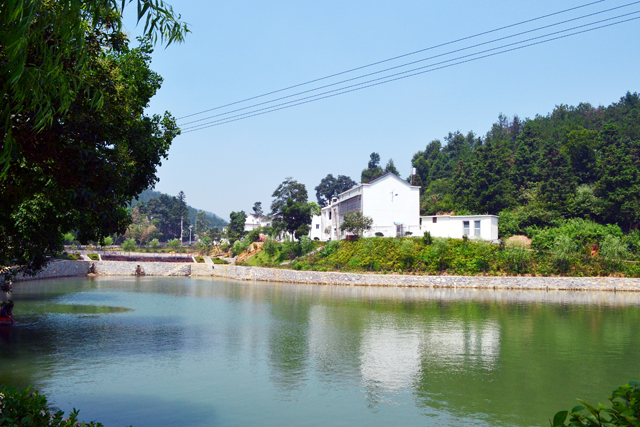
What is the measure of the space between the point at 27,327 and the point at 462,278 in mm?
33098

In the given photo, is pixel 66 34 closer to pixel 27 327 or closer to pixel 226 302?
pixel 27 327

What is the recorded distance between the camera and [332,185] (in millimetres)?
114875

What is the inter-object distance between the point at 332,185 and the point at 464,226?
6569cm

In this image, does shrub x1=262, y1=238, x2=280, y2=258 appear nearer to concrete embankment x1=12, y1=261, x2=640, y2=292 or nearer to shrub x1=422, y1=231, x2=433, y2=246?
concrete embankment x1=12, y1=261, x2=640, y2=292

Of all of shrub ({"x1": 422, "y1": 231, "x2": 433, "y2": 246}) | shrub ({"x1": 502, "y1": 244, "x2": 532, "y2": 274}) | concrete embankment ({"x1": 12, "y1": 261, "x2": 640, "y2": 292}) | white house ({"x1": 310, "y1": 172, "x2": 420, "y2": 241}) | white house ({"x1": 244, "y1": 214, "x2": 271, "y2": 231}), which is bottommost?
concrete embankment ({"x1": 12, "y1": 261, "x2": 640, "y2": 292})

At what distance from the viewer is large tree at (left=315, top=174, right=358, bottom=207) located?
4486 inches

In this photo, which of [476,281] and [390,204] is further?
[390,204]

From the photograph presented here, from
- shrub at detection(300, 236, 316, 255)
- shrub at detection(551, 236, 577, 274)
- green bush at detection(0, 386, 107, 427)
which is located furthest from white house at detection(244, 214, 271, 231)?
green bush at detection(0, 386, 107, 427)

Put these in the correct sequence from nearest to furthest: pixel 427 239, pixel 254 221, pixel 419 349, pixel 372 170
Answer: pixel 419 349, pixel 427 239, pixel 372 170, pixel 254 221

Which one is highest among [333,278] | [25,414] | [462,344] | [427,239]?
[427,239]

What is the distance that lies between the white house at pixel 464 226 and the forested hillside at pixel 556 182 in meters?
6.12

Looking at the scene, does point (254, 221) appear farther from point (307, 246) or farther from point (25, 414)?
point (25, 414)

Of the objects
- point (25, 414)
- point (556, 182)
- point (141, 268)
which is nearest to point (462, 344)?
point (25, 414)

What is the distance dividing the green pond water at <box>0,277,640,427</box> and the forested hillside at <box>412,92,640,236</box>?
25.7 m
